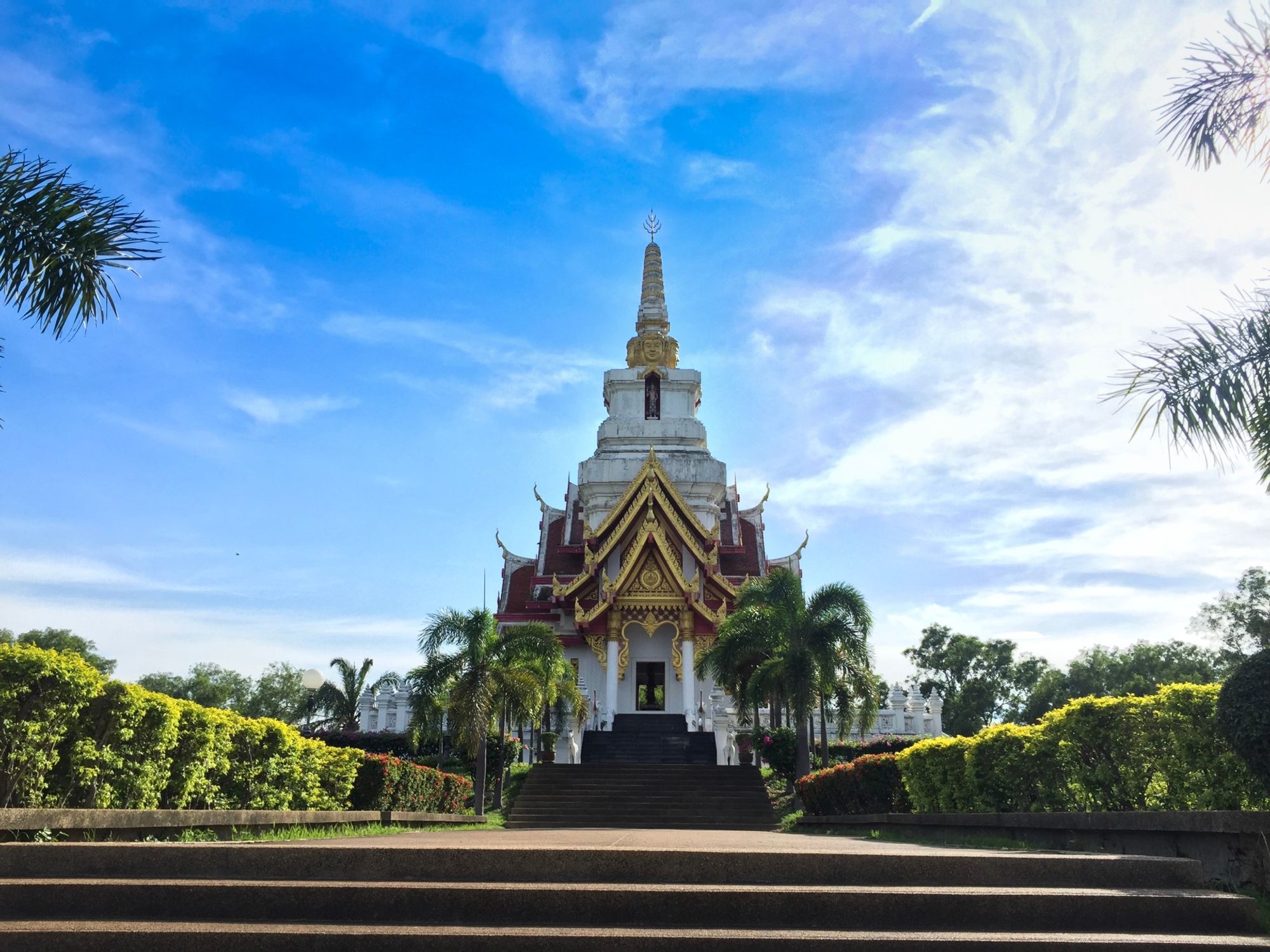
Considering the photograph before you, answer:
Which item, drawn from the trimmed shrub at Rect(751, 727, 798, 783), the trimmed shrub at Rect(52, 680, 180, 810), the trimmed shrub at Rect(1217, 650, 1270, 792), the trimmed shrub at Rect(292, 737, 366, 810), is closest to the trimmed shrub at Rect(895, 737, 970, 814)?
the trimmed shrub at Rect(1217, 650, 1270, 792)

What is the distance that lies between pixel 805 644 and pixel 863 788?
17.0 feet

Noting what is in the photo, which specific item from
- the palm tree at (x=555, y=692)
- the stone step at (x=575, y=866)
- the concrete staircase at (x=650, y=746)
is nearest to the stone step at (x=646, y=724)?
the concrete staircase at (x=650, y=746)

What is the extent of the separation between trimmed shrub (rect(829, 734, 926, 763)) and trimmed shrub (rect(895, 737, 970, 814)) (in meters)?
10.5

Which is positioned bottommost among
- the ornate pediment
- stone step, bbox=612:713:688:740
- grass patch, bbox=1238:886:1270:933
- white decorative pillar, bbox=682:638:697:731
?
grass patch, bbox=1238:886:1270:933

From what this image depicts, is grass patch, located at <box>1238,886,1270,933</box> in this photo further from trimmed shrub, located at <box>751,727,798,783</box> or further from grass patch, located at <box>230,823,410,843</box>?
trimmed shrub, located at <box>751,727,798,783</box>

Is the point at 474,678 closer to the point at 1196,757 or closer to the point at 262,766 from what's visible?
the point at 262,766

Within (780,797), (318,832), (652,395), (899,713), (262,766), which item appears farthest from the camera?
(652,395)

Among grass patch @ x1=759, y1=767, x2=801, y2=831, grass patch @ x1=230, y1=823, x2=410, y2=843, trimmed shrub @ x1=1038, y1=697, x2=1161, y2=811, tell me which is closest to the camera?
trimmed shrub @ x1=1038, y1=697, x2=1161, y2=811

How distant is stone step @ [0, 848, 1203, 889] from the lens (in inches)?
197

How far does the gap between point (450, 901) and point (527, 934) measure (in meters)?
0.65

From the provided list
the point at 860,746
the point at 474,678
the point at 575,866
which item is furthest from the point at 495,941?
the point at 860,746

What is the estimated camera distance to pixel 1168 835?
5.98m

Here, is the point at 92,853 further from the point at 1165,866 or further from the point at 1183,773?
the point at 1183,773

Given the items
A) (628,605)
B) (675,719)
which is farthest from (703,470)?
(675,719)
